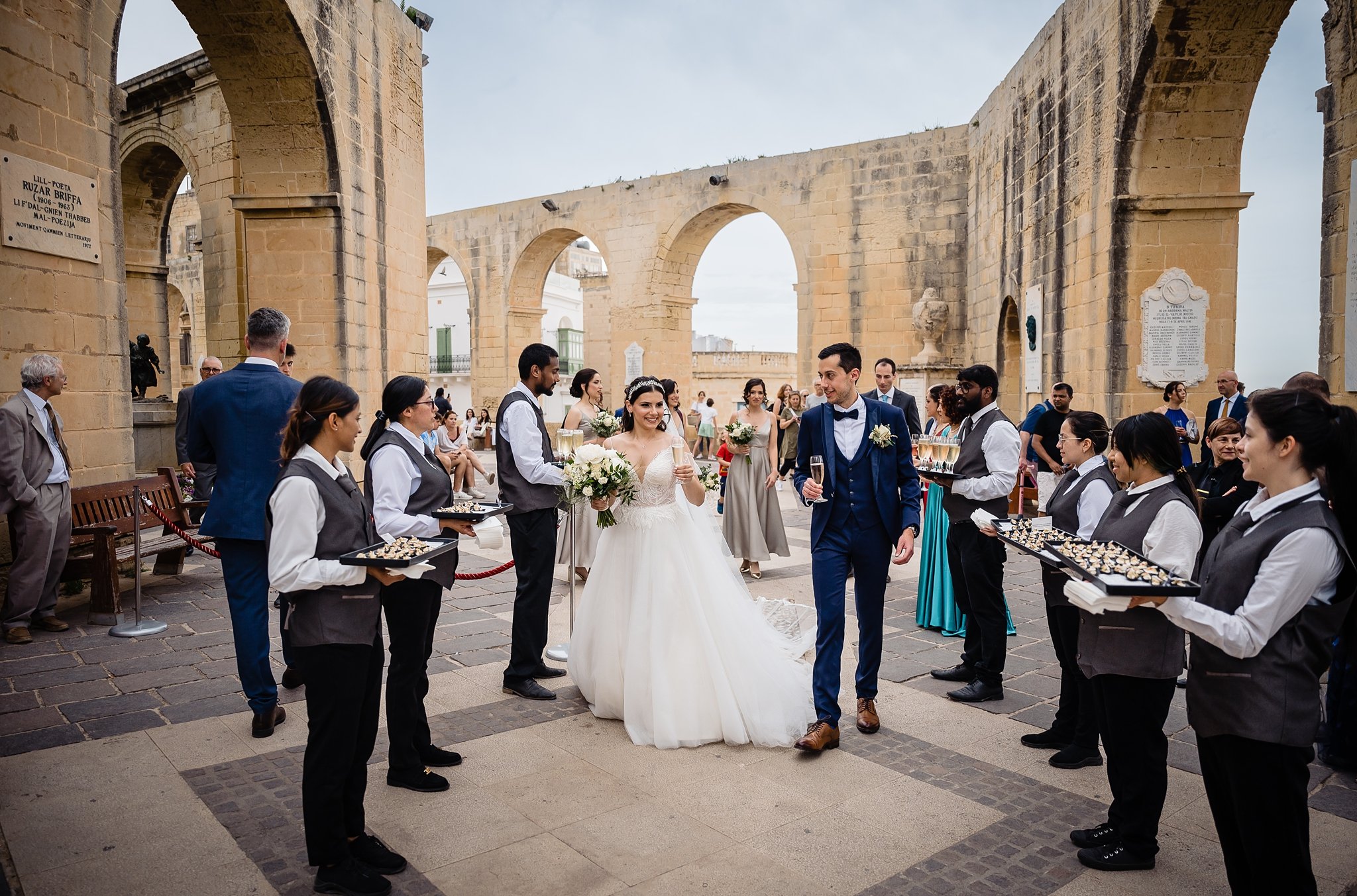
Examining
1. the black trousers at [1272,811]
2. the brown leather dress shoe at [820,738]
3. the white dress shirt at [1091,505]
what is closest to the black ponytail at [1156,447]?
the white dress shirt at [1091,505]

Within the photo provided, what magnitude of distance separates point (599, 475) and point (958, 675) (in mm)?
2482

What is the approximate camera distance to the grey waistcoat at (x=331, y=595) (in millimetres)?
2611

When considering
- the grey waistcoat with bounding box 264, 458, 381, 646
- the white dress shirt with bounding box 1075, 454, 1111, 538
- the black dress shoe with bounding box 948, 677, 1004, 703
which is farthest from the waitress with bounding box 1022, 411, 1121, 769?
the grey waistcoat with bounding box 264, 458, 381, 646

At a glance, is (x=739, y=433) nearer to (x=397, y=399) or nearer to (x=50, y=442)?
(x=397, y=399)

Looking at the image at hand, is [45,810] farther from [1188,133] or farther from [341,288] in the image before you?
[1188,133]

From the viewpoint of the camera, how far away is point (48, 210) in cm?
575

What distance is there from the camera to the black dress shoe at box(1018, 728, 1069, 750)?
154 inches

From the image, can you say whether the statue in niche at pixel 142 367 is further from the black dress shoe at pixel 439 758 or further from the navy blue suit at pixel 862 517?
the navy blue suit at pixel 862 517

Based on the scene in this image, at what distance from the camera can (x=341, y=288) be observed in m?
9.06

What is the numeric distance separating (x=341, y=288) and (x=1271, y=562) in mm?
8942

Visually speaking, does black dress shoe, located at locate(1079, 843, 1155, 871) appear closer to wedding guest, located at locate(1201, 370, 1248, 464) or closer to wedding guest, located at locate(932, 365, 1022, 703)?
wedding guest, located at locate(932, 365, 1022, 703)

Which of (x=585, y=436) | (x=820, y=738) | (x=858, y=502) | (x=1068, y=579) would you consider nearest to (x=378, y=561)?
(x=820, y=738)

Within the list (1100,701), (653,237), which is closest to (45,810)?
(1100,701)

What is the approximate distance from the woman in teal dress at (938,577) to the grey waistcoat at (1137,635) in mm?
2690
